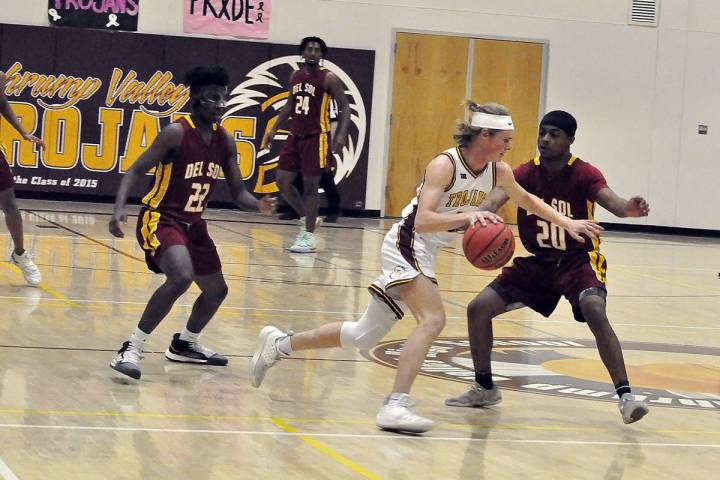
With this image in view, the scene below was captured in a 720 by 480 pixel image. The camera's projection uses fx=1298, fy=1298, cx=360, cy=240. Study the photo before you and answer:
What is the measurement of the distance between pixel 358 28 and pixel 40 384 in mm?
14163

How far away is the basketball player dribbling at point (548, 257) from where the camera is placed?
6.75 m

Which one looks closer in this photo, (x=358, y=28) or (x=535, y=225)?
(x=535, y=225)

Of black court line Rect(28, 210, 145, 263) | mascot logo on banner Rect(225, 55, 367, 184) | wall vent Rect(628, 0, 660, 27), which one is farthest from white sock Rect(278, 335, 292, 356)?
wall vent Rect(628, 0, 660, 27)

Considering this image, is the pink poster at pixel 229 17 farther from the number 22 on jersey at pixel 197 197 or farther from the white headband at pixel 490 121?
the white headband at pixel 490 121

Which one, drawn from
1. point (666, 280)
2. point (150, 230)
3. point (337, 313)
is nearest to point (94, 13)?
point (666, 280)

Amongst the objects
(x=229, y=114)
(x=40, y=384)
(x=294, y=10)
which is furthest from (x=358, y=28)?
(x=40, y=384)

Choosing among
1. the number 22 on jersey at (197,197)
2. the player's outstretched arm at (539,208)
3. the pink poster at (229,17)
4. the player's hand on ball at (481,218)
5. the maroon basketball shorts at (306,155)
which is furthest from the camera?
the pink poster at (229,17)

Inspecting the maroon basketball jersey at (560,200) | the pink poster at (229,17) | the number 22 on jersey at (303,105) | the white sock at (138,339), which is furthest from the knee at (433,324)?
the pink poster at (229,17)

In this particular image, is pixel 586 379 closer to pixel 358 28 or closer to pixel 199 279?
pixel 199 279

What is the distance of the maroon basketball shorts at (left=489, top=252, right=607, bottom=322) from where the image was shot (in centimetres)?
674

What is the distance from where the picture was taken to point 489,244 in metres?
6.22

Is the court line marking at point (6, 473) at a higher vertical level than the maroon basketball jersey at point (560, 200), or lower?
lower

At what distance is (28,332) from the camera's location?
8.08 m

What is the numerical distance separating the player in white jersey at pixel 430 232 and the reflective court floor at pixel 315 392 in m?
0.35
